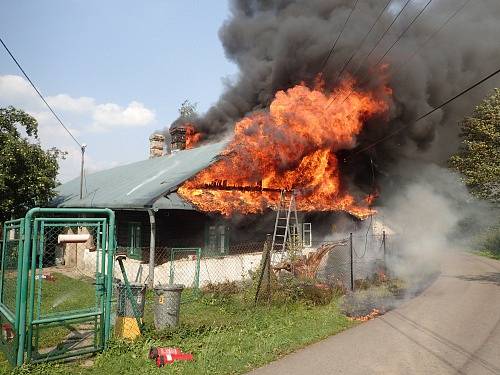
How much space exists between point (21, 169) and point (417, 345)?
15.9 metres

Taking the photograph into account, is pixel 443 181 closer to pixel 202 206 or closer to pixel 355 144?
pixel 355 144

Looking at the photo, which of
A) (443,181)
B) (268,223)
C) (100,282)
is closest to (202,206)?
(268,223)

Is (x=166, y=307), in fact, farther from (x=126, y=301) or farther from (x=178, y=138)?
(x=178, y=138)

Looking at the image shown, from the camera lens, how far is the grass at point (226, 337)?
5.69m

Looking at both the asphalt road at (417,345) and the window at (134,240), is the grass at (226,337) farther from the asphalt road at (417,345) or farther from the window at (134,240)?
the window at (134,240)

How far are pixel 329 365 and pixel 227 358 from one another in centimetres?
Result: 153

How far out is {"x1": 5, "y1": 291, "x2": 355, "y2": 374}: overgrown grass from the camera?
5.69 m

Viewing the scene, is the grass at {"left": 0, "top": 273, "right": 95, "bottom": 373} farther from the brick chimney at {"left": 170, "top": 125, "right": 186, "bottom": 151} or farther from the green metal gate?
the brick chimney at {"left": 170, "top": 125, "right": 186, "bottom": 151}

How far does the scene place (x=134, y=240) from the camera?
45.9 ft

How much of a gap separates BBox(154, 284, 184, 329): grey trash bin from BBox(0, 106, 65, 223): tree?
1107cm

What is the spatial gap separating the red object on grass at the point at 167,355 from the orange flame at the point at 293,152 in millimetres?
7058

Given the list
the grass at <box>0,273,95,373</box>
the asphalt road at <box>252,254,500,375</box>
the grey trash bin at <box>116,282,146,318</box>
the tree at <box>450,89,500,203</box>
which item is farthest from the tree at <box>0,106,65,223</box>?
the tree at <box>450,89,500,203</box>

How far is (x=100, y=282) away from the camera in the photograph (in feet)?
21.4

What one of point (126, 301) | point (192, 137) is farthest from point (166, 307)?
point (192, 137)
